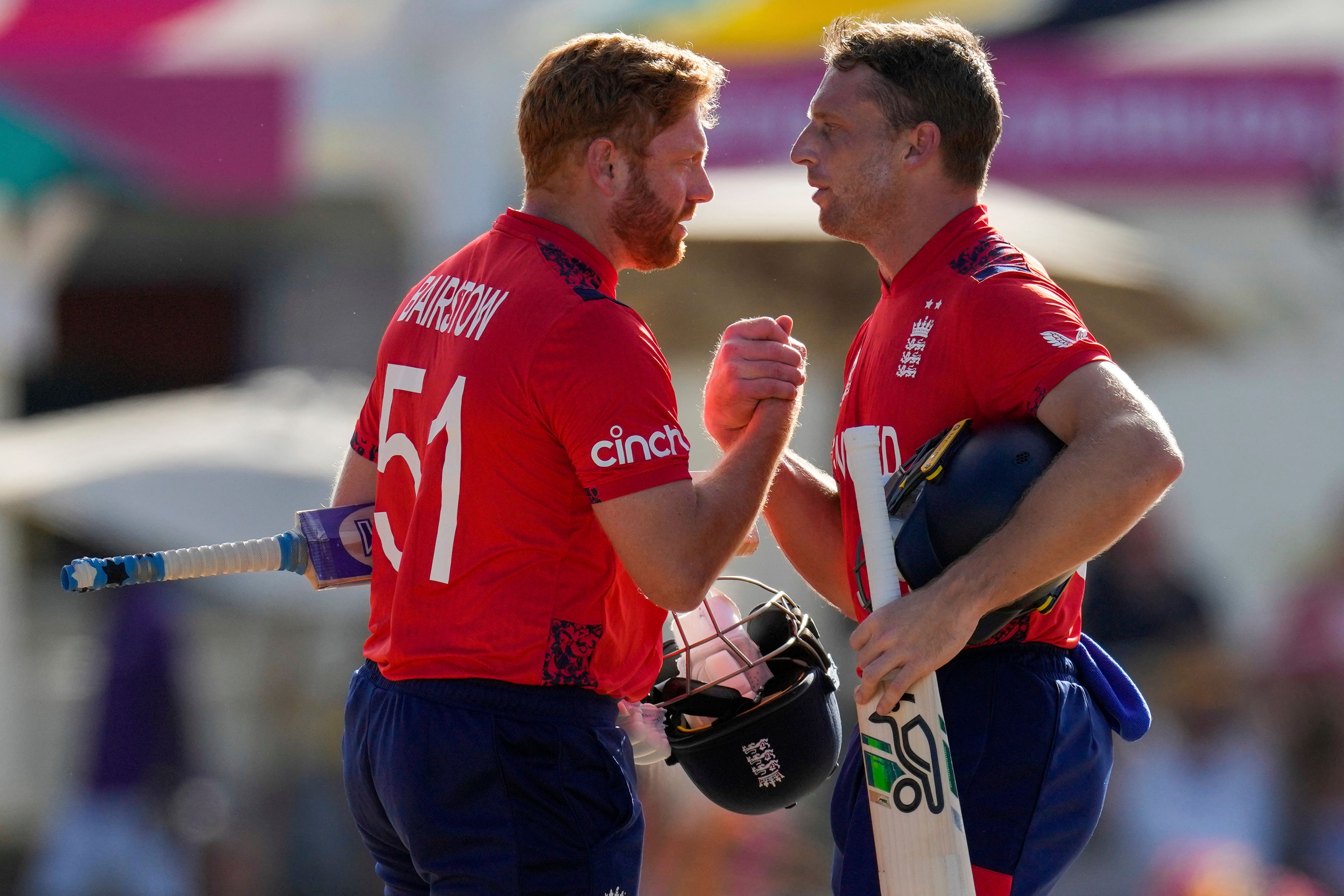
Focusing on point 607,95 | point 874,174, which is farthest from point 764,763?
point 607,95

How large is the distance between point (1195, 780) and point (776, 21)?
6589mm

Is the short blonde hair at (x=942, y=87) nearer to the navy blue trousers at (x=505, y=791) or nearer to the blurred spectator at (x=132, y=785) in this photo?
the navy blue trousers at (x=505, y=791)

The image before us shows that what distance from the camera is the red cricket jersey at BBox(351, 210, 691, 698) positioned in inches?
98.9

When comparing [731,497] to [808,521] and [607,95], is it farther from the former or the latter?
[607,95]

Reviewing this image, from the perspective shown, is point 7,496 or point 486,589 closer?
point 486,589

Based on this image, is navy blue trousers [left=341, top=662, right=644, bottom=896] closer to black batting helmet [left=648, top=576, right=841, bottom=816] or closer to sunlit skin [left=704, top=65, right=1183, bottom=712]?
black batting helmet [left=648, top=576, right=841, bottom=816]

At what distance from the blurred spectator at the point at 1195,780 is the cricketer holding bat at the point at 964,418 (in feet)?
14.2

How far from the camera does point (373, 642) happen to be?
2.78 meters

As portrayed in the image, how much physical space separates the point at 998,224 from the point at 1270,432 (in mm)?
5359

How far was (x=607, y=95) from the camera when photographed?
8.93 ft

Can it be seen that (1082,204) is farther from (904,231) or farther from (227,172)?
(904,231)

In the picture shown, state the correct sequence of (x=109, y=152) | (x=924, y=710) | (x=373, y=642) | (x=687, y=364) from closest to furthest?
(x=924, y=710)
(x=373, y=642)
(x=687, y=364)
(x=109, y=152)

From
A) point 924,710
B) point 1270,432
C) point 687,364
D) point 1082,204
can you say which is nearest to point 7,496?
point 687,364

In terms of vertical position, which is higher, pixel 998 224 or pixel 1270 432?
pixel 998 224
